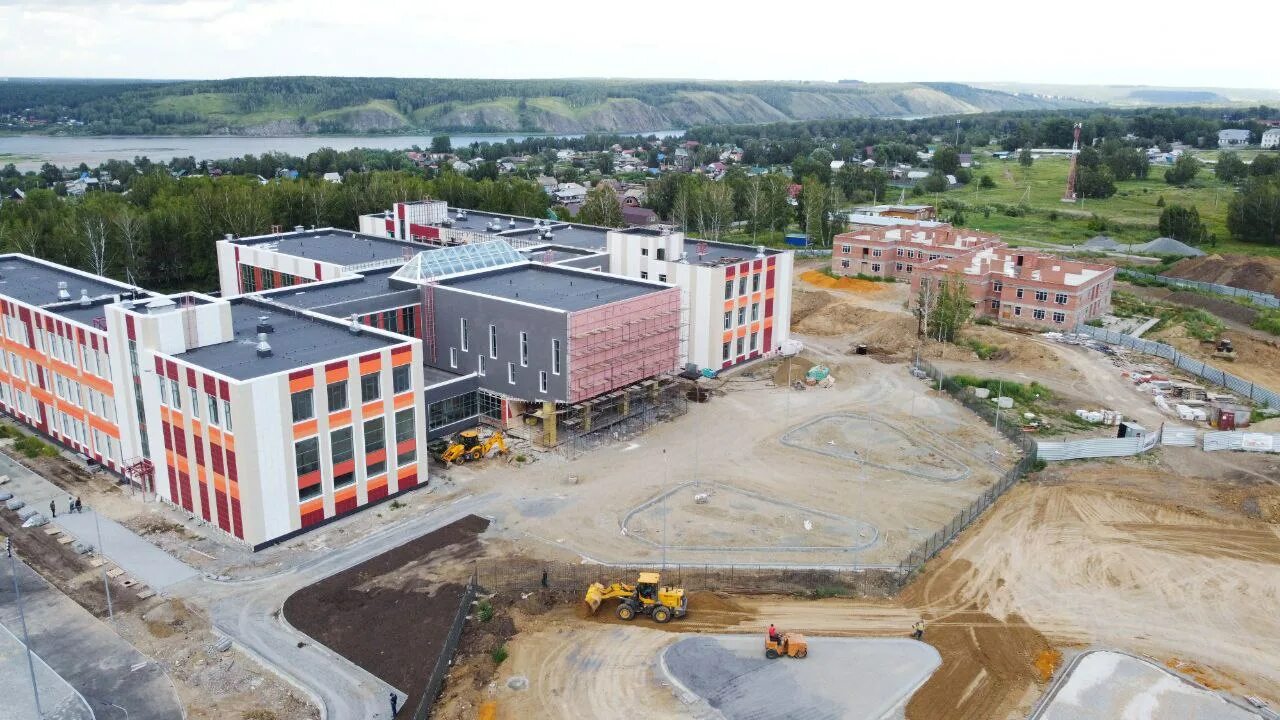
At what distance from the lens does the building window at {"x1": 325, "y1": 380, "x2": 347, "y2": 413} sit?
117 ft

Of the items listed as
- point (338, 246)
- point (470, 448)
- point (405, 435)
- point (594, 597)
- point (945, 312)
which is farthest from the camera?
point (338, 246)

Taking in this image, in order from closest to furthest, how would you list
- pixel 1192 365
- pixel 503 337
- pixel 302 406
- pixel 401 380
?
pixel 302 406 < pixel 401 380 < pixel 503 337 < pixel 1192 365

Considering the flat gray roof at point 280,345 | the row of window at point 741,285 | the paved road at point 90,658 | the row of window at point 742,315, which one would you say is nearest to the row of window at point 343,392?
the flat gray roof at point 280,345

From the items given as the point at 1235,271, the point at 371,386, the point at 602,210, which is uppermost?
the point at 602,210

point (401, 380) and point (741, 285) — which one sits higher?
point (741, 285)

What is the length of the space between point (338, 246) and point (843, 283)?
1770 inches

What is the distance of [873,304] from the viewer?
7775 centimetres

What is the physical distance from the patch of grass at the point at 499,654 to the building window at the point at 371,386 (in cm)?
1317

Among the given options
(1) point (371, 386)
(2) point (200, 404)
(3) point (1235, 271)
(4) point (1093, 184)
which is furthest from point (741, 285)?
(4) point (1093, 184)

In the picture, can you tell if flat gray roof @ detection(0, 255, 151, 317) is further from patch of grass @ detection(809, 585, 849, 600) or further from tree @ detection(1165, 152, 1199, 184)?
tree @ detection(1165, 152, 1199, 184)

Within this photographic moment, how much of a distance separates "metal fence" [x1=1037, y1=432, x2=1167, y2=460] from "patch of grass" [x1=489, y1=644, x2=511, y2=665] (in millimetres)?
28873

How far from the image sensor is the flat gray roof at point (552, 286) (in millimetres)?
49062

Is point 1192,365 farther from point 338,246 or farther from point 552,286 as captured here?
point 338,246

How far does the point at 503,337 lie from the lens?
46969 millimetres
